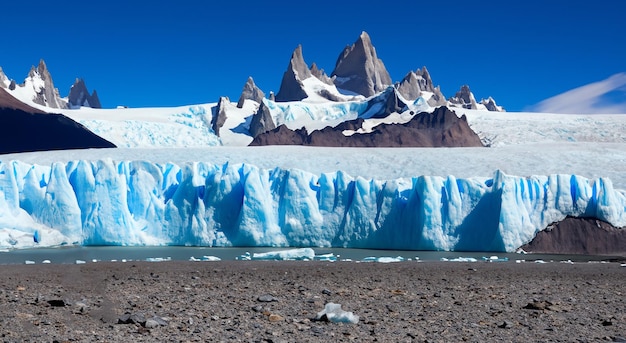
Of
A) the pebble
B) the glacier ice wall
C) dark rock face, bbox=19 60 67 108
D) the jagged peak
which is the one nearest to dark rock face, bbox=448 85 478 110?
the jagged peak

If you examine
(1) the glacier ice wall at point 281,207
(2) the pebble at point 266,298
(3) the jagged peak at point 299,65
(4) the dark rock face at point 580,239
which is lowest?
(2) the pebble at point 266,298

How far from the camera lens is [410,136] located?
1690 inches

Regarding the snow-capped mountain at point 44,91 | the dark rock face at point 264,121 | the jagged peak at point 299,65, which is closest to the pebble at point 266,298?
the dark rock face at point 264,121

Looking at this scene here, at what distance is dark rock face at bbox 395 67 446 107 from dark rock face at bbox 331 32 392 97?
508 cm

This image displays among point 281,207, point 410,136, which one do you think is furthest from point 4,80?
point 281,207

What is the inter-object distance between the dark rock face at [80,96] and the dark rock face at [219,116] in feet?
91.7

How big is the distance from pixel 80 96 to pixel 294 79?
89.4 ft

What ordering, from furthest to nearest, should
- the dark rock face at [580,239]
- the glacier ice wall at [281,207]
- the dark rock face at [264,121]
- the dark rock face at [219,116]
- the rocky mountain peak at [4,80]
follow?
1. the rocky mountain peak at [4,80]
2. the dark rock face at [219,116]
3. the dark rock face at [264,121]
4. the glacier ice wall at [281,207]
5. the dark rock face at [580,239]

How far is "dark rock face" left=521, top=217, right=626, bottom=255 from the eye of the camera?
59.9 feet

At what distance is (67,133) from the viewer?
40312 mm

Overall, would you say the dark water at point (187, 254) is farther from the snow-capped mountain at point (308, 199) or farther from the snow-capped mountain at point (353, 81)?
the snow-capped mountain at point (353, 81)

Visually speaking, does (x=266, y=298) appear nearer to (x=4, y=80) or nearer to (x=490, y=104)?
(x=4, y=80)

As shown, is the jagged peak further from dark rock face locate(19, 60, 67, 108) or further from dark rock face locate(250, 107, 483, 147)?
dark rock face locate(250, 107, 483, 147)

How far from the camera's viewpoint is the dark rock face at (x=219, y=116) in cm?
5905
